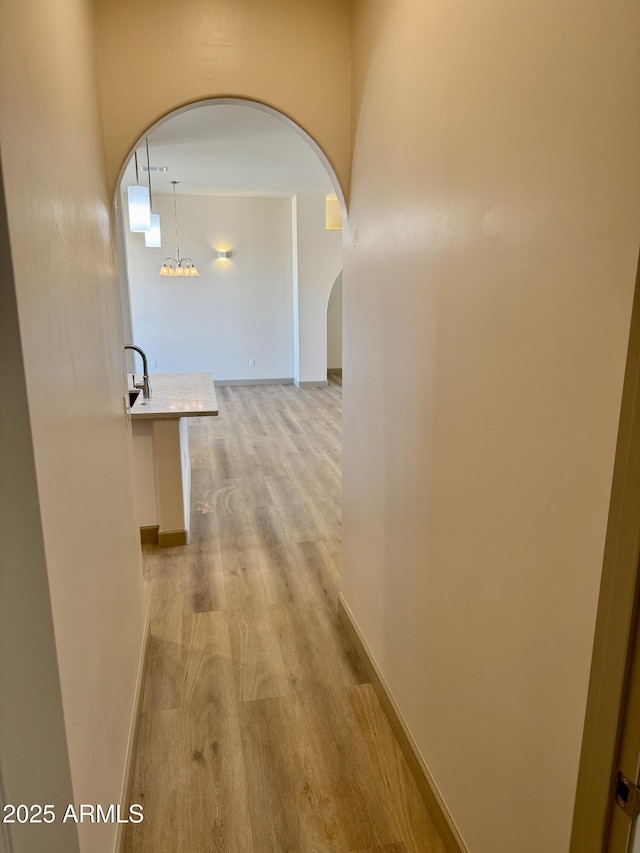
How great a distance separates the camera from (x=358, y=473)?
2.47m

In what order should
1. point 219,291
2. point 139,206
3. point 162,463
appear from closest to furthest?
1. point 162,463
2. point 139,206
3. point 219,291

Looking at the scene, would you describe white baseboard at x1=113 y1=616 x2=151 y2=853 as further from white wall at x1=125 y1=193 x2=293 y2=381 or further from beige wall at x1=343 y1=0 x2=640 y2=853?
white wall at x1=125 y1=193 x2=293 y2=381

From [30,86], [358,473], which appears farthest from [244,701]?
[30,86]

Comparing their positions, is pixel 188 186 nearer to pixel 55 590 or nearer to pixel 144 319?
pixel 144 319

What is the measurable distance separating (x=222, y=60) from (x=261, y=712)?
8.21 ft

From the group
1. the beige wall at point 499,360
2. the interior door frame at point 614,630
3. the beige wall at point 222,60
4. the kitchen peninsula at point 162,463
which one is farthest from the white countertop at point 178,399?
the interior door frame at point 614,630

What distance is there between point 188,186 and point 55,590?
8.10 metres

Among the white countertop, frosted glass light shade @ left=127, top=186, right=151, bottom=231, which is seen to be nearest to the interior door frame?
the white countertop

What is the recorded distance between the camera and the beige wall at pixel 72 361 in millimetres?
977

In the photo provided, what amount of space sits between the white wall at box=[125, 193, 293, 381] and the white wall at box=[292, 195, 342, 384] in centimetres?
51

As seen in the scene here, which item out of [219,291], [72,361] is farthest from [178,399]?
[219,291]

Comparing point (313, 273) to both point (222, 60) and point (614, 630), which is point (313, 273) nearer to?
point (222, 60)

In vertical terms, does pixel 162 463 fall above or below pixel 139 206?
below

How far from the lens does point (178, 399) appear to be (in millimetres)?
3762
